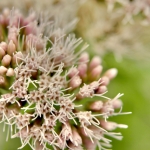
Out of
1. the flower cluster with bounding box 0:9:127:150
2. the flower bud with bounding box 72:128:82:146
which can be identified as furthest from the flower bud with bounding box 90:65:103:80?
the flower bud with bounding box 72:128:82:146

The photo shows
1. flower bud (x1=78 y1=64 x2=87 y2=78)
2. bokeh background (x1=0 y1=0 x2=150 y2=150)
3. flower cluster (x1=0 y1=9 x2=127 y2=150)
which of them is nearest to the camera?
flower cluster (x1=0 y1=9 x2=127 y2=150)

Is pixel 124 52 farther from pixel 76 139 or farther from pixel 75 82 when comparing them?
pixel 76 139

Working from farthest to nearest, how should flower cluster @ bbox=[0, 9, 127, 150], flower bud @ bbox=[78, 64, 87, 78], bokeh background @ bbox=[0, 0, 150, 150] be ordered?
1. bokeh background @ bbox=[0, 0, 150, 150]
2. flower bud @ bbox=[78, 64, 87, 78]
3. flower cluster @ bbox=[0, 9, 127, 150]

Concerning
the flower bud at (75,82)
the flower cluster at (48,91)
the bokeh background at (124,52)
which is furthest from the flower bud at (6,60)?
the bokeh background at (124,52)

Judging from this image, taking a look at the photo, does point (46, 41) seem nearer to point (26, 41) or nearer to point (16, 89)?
point (26, 41)

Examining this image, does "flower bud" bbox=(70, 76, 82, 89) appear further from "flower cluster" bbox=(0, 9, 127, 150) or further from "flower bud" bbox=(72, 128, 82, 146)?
"flower bud" bbox=(72, 128, 82, 146)

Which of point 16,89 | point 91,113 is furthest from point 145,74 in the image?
point 16,89
